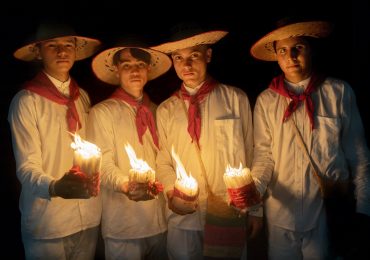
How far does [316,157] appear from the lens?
14.1 feet

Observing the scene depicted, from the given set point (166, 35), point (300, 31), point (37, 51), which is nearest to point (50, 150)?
point (37, 51)

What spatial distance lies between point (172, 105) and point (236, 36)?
1.87m

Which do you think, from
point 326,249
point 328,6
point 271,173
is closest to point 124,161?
point 271,173

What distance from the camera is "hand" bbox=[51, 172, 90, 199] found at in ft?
11.9

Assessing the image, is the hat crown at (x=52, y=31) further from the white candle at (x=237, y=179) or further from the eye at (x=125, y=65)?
the white candle at (x=237, y=179)

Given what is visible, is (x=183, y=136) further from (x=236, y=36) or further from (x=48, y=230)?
(x=236, y=36)

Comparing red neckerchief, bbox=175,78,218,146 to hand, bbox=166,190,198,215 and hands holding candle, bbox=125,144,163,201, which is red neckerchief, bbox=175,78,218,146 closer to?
hand, bbox=166,190,198,215

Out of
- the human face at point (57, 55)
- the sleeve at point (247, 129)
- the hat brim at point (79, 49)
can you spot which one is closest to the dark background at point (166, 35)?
the hat brim at point (79, 49)

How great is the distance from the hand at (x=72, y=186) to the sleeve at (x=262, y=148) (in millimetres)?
1727

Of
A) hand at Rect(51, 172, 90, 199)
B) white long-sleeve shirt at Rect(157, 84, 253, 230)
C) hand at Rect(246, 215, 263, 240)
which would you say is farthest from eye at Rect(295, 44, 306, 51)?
hand at Rect(51, 172, 90, 199)

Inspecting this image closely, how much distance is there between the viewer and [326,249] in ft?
14.0

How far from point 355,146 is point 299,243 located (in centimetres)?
113

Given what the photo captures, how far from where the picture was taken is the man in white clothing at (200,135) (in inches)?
178

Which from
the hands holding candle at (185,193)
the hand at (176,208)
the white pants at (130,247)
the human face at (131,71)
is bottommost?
the white pants at (130,247)
